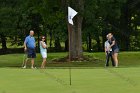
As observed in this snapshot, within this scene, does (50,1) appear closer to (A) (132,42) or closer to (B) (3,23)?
(B) (3,23)

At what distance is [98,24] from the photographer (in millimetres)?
55688
